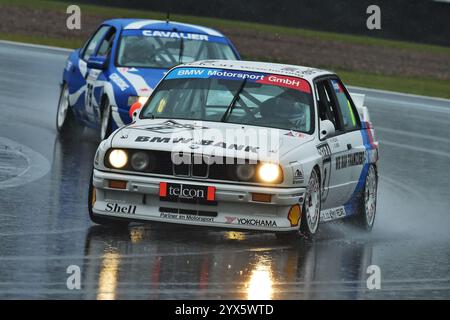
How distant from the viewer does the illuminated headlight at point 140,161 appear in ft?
33.7

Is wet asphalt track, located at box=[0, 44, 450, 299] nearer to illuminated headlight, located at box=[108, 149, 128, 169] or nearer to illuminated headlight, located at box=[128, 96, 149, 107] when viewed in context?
illuminated headlight, located at box=[108, 149, 128, 169]

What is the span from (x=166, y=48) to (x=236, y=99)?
212 inches

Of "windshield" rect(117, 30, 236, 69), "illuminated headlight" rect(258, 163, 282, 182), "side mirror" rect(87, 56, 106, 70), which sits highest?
"windshield" rect(117, 30, 236, 69)

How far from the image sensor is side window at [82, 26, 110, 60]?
17.2 meters

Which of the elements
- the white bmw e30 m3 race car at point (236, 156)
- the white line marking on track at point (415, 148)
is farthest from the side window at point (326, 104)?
the white line marking on track at point (415, 148)

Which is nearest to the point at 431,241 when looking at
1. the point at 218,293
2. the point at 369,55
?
the point at 218,293

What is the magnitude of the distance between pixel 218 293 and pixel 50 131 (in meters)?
9.79

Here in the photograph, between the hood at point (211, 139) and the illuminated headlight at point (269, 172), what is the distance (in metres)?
0.05

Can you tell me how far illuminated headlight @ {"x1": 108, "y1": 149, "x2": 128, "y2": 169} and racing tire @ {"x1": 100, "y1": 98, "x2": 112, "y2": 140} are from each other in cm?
497

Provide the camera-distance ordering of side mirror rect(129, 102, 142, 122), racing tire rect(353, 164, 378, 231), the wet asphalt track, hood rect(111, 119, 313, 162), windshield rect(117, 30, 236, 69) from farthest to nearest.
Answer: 1. windshield rect(117, 30, 236, 69)
2. racing tire rect(353, 164, 378, 231)
3. side mirror rect(129, 102, 142, 122)
4. hood rect(111, 119, 313, 162)
5. the wet asphalt track

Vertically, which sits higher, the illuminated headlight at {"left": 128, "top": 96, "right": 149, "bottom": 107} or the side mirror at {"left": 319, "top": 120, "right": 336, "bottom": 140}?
the illuminated headlight at {"left": 128, "top": 96, "right": 149, "bottom": 107}

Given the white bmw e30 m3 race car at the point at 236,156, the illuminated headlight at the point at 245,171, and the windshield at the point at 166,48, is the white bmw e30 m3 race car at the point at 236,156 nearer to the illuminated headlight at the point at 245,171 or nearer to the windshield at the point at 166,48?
the illuminated headlight at the point at 245,171

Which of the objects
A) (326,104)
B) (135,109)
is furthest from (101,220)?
(135,109)

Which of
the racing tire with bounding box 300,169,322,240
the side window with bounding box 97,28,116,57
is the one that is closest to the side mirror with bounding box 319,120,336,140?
the racing tire with bounding box 300,169,322,240
